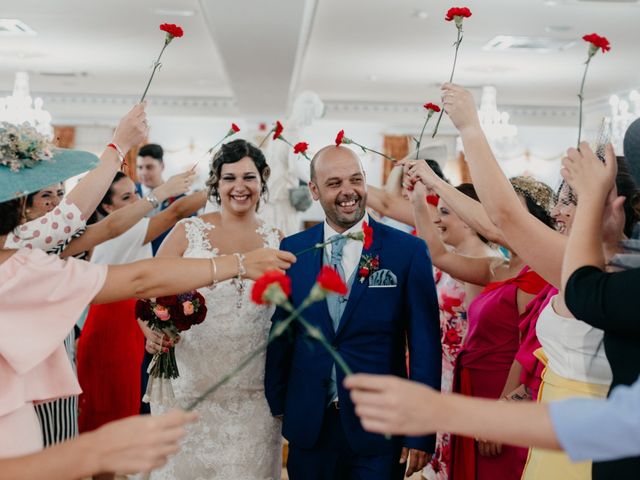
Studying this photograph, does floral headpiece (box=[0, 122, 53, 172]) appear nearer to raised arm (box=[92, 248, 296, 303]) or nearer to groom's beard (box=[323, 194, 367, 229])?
raised arm (box=[92, 248, 296, 303])

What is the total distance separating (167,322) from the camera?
8.92ft

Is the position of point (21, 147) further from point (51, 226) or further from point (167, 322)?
point (167, 322)

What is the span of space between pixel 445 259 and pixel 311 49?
663 cm

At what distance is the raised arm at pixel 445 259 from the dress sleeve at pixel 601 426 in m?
2.05

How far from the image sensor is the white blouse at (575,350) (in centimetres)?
186

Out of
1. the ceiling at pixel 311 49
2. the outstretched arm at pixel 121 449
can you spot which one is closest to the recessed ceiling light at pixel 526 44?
the ceiling at pixel 311 49

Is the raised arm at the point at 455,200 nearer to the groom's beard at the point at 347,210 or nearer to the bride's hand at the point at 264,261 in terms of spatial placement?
the groom's beard at the point at 347,210

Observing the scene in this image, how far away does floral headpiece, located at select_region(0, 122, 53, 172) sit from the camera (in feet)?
5.56

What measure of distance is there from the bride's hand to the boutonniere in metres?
0.58

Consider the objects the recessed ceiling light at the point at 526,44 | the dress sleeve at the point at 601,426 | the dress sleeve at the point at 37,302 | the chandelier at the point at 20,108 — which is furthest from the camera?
the chandelier at the point at 20,108

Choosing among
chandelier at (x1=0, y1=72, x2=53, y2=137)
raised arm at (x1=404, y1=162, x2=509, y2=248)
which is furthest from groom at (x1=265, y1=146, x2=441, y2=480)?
chandelier at (x1=0, y1=72, x2=53, y2=137)

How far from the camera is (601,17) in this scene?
23.5 ft

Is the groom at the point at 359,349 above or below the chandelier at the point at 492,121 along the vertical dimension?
below

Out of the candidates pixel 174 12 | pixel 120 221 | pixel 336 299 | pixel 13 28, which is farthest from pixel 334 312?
pixel 13 28
